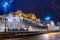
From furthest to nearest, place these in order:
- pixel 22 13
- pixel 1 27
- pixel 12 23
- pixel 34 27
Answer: pixel 22 13 → pixel 34 27 → pixel 12 23 → pixel 1 27

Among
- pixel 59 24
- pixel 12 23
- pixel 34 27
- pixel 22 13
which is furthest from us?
pixel 59 24

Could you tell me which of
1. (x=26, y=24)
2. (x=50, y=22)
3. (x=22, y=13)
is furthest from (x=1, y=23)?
(x=50, y=22)

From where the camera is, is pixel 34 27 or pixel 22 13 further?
pixel 22 13

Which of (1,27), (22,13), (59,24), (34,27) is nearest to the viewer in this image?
(1,27)

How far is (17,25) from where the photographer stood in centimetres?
9938

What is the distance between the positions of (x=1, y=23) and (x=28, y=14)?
60082 millimetres

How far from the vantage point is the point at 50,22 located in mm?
153375

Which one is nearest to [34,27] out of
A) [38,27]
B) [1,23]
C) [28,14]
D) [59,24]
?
[38,27]

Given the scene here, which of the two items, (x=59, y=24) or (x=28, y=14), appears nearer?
(x=28, y=14)

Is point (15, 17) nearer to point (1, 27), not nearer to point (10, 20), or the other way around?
point (10, 20)

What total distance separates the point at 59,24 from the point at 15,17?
92.9 metres

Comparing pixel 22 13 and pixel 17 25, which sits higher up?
pixel 22 13

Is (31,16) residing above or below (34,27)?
above

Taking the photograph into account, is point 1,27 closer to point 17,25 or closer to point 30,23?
point 17,25
